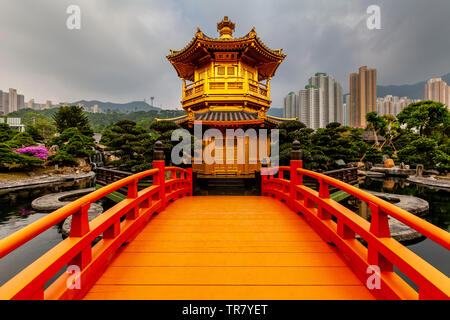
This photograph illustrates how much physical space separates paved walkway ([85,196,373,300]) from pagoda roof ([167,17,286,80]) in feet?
37.9

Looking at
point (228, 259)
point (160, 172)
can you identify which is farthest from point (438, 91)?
point (228, 259)

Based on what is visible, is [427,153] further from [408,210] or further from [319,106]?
[319,106]

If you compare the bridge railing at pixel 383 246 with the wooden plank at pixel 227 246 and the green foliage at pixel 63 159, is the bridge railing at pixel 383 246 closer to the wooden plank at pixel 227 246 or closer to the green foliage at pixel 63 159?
the wooden plank at pixel 227 246

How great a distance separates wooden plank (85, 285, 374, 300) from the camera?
70.2 inches

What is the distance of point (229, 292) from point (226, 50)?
12991 millimetres

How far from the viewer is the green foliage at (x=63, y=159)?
20.2m

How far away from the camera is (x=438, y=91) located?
63688 millimetres

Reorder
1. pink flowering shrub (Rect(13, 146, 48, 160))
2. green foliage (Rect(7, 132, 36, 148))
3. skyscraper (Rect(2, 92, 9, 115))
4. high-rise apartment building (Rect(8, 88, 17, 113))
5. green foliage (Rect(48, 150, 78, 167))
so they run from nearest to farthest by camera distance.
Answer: pink flowering shrub (Rect(13, 146, 48, 160))
green foliage (Rect(48, 150, 78, 167))
green foliage (Rect(7, 132, 36, 148))
skyscraper (Rect(2, 92, 9, 115))
high-rise apartment building (Rect(8, 88, 17, 113))

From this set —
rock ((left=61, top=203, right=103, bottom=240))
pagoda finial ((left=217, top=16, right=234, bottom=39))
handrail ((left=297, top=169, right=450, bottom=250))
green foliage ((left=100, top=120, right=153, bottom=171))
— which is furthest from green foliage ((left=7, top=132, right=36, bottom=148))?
handrail ((left=297, top=169, right=450, bottom=250))

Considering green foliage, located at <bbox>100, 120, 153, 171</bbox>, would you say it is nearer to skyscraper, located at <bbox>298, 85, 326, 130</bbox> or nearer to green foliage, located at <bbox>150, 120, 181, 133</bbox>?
green foliage, located at <bbox>150, 120, 181, 133</bbox>
